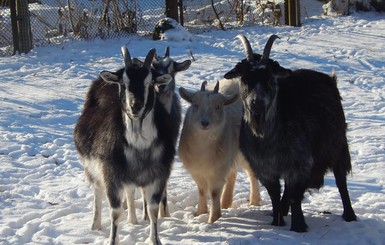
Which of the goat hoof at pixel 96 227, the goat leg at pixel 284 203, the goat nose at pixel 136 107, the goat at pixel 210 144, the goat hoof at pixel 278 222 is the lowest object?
the goat hoof at pixel 96 227

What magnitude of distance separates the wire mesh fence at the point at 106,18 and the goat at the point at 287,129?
28.2ft

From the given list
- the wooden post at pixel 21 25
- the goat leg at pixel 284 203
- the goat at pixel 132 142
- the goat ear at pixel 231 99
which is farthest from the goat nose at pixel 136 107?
the wooden post at pixel 21 25

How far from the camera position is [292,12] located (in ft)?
49.6

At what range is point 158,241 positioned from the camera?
5.22 meters

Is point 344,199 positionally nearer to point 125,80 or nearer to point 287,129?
point 287,129

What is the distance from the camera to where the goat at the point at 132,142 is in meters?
5.01

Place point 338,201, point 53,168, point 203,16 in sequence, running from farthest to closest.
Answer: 1. point 203,16
2. point 53,168
3. point 338,201

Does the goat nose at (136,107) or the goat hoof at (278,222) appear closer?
the goat nose at (136,107)

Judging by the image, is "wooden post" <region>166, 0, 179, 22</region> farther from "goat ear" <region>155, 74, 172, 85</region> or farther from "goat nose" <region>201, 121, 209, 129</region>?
"goat ear" <region>155, 74, 172, 85</region>

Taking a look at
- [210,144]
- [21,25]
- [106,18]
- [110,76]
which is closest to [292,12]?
[106,18]

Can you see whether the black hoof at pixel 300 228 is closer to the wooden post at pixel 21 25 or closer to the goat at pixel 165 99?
the goat at pixel 165 99

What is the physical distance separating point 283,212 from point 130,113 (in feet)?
5.98

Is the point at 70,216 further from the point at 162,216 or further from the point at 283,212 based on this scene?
the point at 283,212

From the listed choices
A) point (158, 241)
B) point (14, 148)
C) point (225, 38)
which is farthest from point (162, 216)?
point (225, 38)
